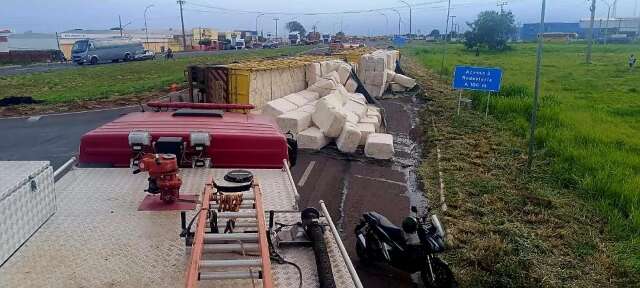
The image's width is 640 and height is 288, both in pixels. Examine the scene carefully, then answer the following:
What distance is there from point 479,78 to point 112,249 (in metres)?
14.6

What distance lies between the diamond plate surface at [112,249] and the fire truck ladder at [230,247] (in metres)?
0.19

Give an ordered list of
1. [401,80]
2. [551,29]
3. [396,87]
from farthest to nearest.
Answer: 1. [551,29]
2. [396,87]
3. [401,80]

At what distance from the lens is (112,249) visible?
3.40 m

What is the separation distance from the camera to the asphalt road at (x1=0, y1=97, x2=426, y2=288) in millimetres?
8117

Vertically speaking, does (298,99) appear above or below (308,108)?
above

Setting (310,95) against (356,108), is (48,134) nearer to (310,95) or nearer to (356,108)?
(310,95)

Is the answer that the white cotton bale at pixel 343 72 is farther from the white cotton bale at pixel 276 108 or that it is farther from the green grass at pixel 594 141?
the white cotton bale at pixel 276 108

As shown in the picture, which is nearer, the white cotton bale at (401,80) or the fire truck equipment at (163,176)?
the fire truck equipment at (163,176)

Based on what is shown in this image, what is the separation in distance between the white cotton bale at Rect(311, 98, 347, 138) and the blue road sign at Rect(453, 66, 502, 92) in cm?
516

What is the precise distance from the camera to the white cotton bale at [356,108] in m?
15.4

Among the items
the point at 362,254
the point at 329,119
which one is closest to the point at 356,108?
the point at 329,119

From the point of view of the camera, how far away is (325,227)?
3883 millimetres

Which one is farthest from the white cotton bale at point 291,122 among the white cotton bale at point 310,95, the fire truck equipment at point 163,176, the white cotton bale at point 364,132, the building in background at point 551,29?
the building in background at point 551,29

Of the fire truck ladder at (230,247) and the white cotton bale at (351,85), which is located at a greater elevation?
the fire truck ladder at (230,247)
